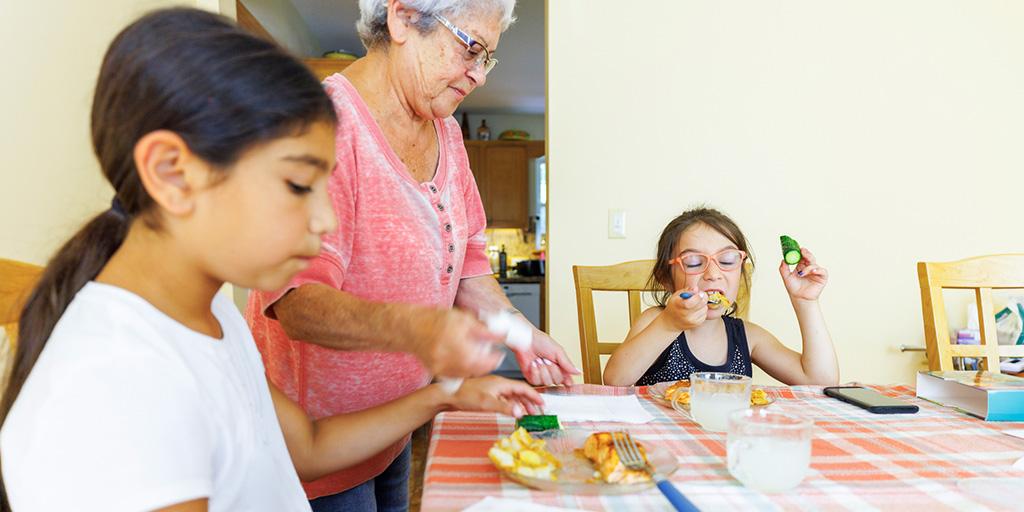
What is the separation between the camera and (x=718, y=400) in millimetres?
1077

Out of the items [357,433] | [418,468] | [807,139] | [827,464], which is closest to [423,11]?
[357,433]

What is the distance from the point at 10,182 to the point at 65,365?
5.02 feet

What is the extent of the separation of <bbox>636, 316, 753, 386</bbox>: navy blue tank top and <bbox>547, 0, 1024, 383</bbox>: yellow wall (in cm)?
93

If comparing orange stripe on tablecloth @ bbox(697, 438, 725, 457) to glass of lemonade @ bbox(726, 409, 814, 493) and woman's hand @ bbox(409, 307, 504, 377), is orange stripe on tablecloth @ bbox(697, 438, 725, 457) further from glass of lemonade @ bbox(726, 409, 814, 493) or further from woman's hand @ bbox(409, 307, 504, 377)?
woman's hand @ bbox(409, 307, 504, 377)

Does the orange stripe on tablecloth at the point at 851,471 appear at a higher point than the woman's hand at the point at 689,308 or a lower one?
lower

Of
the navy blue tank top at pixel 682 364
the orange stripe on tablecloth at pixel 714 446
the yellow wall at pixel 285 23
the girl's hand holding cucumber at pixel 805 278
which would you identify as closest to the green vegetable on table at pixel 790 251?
the girl's hand holding cucumber at pixel 805 278

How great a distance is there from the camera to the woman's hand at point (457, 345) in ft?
2.15

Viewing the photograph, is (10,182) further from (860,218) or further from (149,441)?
(860,218)

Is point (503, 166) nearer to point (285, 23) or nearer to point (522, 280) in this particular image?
point (522, 280)

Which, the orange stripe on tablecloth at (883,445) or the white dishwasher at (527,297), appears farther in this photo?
the white dishwasher at (527,297)

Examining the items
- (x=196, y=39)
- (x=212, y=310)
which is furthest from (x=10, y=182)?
(x=196, y=39)

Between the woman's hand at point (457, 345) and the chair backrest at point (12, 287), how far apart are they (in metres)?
0.69

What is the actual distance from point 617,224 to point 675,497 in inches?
80.4

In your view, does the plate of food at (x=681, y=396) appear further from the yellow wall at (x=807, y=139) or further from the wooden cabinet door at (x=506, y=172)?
the wooden cabinet door at (x=506, y=172)
